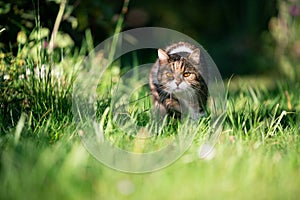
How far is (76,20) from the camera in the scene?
383 centimetres

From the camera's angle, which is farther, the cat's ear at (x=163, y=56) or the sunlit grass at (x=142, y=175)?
the cat's ear at (x=163, y=56)

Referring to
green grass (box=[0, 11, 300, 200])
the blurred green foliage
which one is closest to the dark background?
the blurred green foliage

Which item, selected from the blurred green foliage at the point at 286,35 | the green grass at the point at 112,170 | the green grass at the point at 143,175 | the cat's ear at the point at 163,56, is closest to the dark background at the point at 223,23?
the blurred green foliage at the point at 286,35

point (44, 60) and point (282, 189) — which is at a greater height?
point (44, 60)

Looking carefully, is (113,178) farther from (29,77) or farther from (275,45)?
(275,45)

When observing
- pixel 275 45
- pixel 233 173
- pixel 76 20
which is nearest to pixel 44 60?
pixel 76 20

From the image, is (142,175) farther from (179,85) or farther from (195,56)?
(195,56)

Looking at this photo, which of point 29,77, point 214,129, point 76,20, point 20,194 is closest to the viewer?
point 20,194

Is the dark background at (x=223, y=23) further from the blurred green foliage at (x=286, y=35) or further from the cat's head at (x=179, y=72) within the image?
the cat's head at (x=179, y=72)

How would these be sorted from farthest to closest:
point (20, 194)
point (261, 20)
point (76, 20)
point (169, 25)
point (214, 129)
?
point (261, 20)
point (169, 25)
point (76, 20)
point (214, 129)
point (20, 194)

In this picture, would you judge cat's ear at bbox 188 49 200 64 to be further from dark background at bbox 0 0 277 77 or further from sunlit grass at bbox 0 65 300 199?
dark background at bbox 0 0 277 77

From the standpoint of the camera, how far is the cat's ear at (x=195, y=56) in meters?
2.96

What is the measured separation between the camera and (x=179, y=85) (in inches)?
116

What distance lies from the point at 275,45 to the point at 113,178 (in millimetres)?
6030
